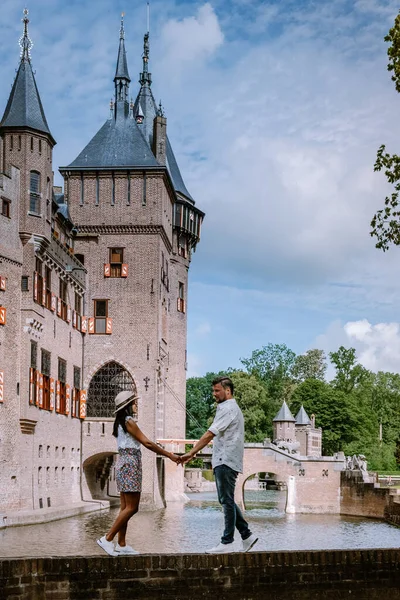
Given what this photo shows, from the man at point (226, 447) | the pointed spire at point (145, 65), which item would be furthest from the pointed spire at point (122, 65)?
the man at point (226, 447)

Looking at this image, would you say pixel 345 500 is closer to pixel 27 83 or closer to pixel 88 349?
pixel 88 349

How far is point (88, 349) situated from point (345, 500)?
12.0 meters

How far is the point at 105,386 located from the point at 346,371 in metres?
57.2

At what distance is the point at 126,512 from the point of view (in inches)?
413

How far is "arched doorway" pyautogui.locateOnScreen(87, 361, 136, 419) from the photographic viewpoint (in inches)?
1591

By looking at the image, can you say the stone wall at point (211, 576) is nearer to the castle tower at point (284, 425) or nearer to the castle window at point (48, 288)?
the castle window at point (48, 288)

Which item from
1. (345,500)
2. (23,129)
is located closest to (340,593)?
(23,129)

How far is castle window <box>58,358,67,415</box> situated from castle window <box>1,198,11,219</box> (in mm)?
7957

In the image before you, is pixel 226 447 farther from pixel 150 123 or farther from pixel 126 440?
pixel 150 123

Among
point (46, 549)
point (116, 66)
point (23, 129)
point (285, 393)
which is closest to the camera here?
point (46, 549)

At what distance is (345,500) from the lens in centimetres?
3909

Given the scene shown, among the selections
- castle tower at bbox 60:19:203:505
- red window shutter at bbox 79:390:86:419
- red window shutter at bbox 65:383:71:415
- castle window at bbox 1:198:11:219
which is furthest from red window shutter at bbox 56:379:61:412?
castle window at bbox 1:198:11:219

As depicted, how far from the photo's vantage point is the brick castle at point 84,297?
3014 cm

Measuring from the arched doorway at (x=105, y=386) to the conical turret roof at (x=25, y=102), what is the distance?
11213mm
